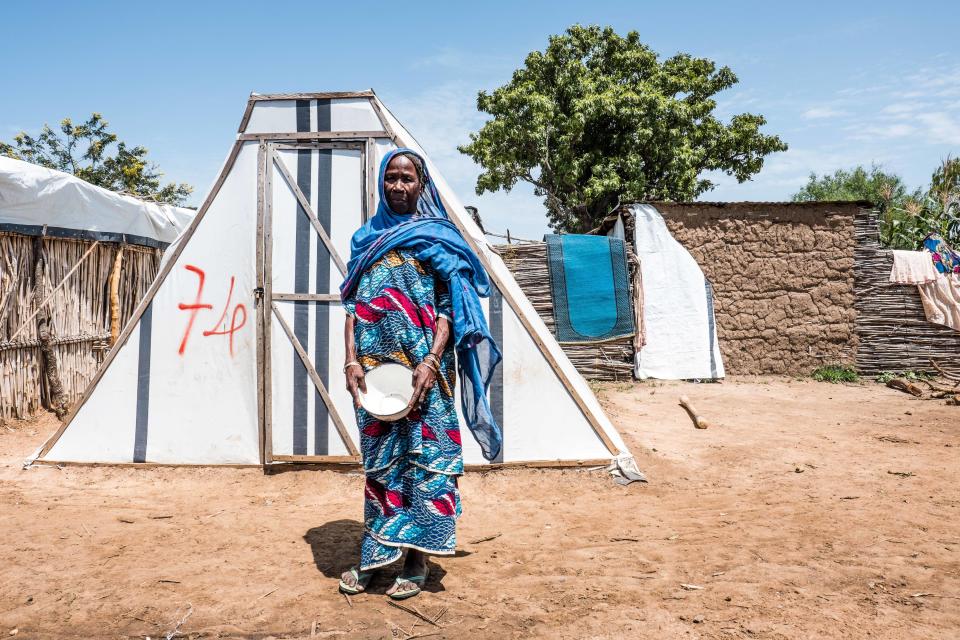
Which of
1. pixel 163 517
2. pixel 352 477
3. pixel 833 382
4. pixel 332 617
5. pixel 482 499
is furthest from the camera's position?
pixel 833 382

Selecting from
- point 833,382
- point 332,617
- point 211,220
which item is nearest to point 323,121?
point 211,220

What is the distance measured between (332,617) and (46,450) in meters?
3.11

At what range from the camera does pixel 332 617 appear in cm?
223

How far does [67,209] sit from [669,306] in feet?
24.5

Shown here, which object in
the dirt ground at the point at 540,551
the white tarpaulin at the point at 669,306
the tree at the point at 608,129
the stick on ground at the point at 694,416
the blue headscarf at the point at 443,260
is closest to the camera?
the dirt ground at the point at 540,551

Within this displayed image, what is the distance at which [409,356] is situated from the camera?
8.06ft

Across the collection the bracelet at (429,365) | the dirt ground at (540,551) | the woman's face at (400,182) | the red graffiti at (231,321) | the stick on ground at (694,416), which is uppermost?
the woman's face at (400,182)

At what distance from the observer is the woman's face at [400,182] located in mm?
2537

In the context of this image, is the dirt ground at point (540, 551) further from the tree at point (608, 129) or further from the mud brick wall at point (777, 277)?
the tree at point (608, 129)

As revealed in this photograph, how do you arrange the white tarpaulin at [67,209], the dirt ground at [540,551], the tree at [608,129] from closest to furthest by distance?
the dirt ground at [540,551] < the white tarpaulin at [67,209] < the tree at [608,129]

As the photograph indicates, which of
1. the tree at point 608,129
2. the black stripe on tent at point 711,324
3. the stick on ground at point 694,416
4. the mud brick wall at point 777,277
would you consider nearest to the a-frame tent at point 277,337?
the stick on ground at point 694,416

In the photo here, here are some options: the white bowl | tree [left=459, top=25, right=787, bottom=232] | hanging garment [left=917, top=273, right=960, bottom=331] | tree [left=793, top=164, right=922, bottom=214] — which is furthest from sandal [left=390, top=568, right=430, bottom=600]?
tree [left=793, top=164, right=922, bottom=214]

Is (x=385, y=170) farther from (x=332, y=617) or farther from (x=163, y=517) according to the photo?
(x=163, y=517)

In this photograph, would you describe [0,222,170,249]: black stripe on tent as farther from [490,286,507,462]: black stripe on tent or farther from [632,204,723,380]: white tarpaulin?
[632,204,723,380]: white tarpaulin
